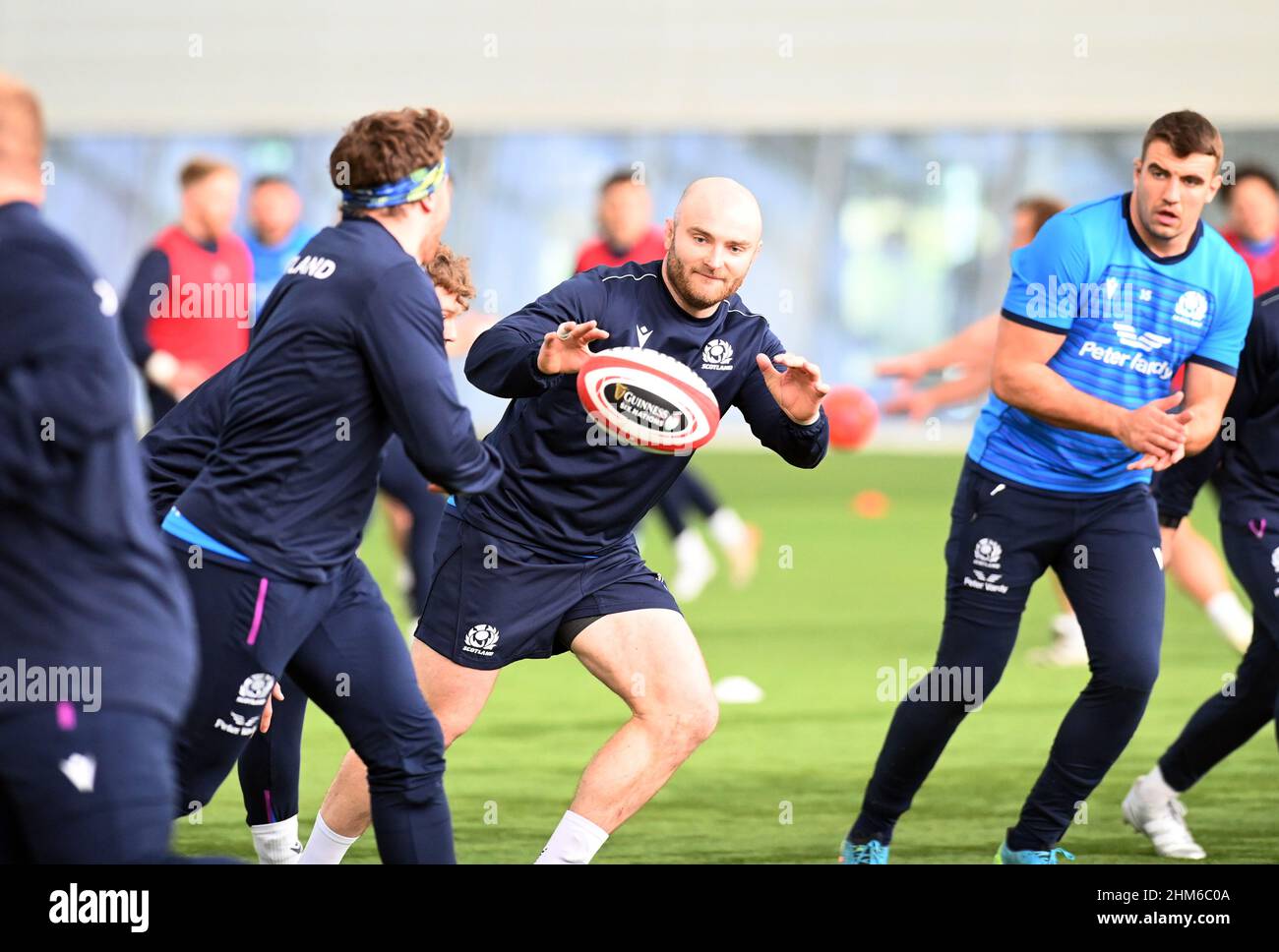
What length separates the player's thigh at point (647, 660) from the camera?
5426 mm

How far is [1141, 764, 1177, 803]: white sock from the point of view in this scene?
6.61 m

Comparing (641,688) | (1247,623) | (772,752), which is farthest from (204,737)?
(1247,623)

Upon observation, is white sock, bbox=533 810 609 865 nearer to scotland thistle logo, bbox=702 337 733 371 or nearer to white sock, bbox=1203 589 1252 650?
scotland thistle logo, bbox=702 337 733 371

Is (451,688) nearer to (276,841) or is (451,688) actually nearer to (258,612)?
(276,841)

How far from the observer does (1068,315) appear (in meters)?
5.96

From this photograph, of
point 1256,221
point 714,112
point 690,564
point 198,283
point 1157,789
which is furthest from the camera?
point 714,112

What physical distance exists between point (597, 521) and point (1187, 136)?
7.05ft

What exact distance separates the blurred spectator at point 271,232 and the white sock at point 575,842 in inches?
296

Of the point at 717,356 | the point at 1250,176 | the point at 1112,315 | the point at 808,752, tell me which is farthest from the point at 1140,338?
the point at 1250,176

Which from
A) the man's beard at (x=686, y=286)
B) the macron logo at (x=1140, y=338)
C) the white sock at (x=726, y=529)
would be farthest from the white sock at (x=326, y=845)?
the white sock at (x=726, y=529)

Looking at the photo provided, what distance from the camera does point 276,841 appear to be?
18.8 feet

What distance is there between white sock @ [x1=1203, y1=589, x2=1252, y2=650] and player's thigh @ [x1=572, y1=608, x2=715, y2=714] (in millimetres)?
4609

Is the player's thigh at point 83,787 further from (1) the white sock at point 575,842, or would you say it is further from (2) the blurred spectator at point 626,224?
(2) the blurred spectator at point 626,224
